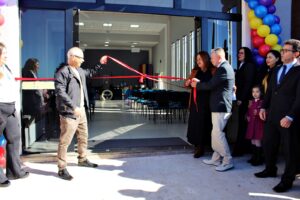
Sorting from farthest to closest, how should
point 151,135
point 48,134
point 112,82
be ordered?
point 112,82 < point 151,135 < point 48,134

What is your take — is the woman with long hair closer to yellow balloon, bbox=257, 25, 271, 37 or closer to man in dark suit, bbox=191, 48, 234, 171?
man in dark suit, bbox=191, 48, 234, 171

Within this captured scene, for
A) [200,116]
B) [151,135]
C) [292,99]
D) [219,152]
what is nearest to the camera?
[292,99]

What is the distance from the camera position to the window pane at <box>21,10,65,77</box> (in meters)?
4.68

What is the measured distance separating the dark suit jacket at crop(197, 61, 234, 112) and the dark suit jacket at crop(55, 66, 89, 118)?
157cm

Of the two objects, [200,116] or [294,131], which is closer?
[294,131]

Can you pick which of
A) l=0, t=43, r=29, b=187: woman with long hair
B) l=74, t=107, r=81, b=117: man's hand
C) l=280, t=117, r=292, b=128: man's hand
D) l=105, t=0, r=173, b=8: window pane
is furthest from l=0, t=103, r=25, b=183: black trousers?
l=280, t=117, r=292, b=128: man's hand

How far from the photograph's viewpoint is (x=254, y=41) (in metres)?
5.04

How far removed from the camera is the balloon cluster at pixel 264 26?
4.80 metres

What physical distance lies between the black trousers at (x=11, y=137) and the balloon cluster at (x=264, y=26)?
343cm

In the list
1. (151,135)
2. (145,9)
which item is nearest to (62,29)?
(145,9)

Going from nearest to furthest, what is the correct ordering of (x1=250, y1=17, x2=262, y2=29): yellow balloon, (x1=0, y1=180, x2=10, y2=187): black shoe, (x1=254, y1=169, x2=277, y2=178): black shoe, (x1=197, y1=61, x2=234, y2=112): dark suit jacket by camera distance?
(x1=0, y1=180, x2=10, y2=187): black shoe → (x1=254, y1=169, x2=277, y2=178): black shoe → (x1=197, y1=61, x2=234, y2=112): dark suit jacket → (x1=250, y1=17, x2=262, y2=29): yellow balloon

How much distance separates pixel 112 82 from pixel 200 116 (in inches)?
675

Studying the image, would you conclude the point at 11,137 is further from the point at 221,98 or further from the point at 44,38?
the point at 221,98

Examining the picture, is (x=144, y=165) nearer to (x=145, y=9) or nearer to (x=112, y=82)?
(x=145, y=9)
